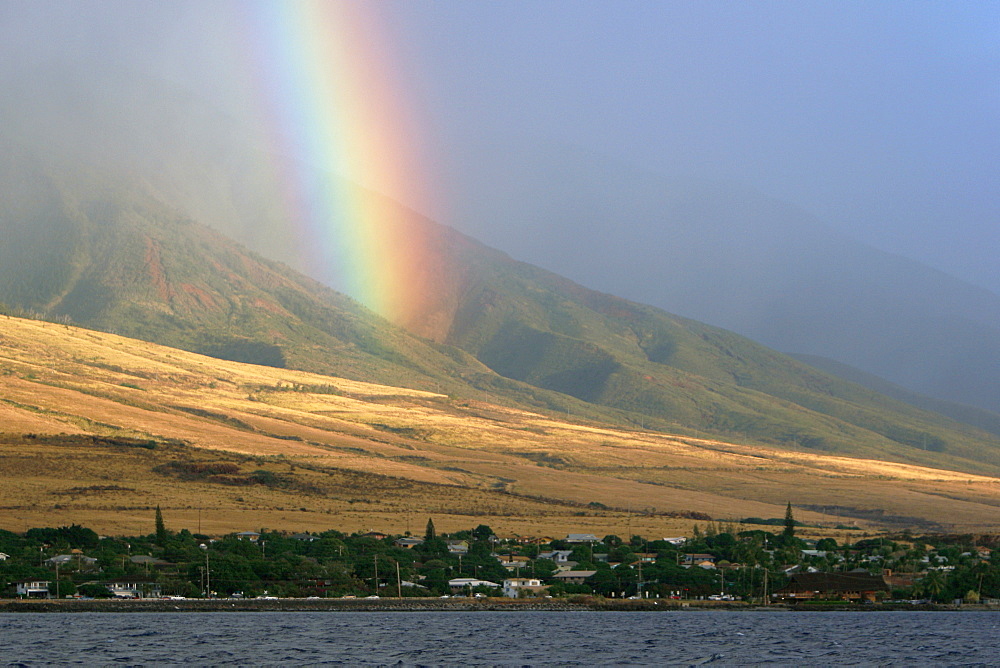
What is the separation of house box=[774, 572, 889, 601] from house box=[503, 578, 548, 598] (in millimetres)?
27393

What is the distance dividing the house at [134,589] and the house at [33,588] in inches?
232

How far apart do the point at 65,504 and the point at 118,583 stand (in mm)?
67368

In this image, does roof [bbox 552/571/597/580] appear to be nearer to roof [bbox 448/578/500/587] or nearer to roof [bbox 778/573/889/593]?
roof [bbox 448/578/500/587]

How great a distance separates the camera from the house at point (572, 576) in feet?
488

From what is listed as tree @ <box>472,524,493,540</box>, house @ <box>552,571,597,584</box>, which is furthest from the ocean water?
tree @ <box>472,524,493,540</box>

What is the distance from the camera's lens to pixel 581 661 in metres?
80.7

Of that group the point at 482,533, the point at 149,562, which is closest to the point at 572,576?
the point at 482,533

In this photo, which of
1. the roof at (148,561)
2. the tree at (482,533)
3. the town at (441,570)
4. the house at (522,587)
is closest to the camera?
the town at (441,570)

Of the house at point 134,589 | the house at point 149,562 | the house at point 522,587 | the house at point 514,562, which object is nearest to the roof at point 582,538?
the house at point 514,562

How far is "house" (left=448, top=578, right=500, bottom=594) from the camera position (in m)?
143

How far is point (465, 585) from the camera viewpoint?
14438 cm

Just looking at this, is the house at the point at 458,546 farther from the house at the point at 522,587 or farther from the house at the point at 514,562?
the house at the point at 522,587

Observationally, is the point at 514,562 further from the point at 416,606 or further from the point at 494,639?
the point at 494,639

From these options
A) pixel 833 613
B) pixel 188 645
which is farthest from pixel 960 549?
pixel 188 645
